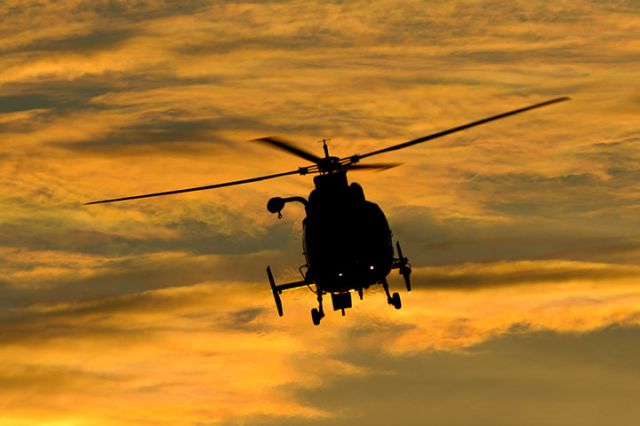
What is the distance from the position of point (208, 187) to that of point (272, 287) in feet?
22.3

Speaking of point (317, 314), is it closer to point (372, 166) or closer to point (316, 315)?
point (316, 315)

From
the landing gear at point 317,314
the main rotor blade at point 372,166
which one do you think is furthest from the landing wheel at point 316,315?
the main rotor blade at point 372,166

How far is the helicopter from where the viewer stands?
225ft

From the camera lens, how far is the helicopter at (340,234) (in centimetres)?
6850

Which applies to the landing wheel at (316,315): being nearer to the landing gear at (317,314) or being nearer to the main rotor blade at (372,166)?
the landing gear at (317,314)

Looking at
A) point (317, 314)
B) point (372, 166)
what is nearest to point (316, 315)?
point (317, 314)

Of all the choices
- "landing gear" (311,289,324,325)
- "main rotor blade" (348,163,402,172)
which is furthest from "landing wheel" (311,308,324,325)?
"main rotor blade" (348,163,402,172)

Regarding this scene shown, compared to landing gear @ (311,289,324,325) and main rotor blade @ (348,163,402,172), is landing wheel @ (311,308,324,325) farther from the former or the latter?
main rotor blade @ (348,163,402,172)

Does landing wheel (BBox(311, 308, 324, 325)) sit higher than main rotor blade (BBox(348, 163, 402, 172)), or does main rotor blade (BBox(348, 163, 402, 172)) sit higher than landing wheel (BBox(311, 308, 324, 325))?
main rotor blade (BBox(348, 163, 402, 172))

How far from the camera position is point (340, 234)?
6875 centimetres

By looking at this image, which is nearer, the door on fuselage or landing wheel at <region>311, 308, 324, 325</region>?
the door on fuselage

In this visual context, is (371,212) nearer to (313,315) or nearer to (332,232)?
(332,232)

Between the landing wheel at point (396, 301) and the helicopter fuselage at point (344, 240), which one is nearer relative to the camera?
the helicopter fuselage at point (344, 240)

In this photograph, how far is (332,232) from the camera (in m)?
68.9
